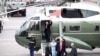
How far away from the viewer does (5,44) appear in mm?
27984

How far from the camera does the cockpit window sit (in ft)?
77.6

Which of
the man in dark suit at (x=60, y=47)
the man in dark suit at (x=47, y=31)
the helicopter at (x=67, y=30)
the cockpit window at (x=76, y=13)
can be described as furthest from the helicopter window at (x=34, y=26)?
the man in dark suit at (x=60, y=47)

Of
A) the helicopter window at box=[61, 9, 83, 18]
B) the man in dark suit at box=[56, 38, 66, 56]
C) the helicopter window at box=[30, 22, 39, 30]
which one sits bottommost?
the man in dark suit at box=[56, 38, 66, 56]

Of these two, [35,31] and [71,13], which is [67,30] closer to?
[35,31]

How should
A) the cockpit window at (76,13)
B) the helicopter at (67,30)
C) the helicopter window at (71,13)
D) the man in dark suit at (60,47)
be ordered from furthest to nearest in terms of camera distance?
1. the helicopter window at (71,13)
2. the cockpit window at (76,13)
3. the helicopter at (67,30)
4. the man in dark suit at (60,47)

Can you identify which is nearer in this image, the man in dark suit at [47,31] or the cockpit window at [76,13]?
the man in dark suit at [47,31]

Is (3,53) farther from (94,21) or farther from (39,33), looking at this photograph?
(94,21)

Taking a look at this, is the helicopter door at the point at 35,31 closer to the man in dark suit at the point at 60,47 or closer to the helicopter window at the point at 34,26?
the helicopter window at the point at 34,26

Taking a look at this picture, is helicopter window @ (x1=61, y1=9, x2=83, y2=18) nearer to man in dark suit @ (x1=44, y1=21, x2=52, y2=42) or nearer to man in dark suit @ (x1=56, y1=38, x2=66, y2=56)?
man in dark suit @ (x1=44, y1=21, x2=52, y2=42)

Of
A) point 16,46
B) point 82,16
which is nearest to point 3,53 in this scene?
point 16,46

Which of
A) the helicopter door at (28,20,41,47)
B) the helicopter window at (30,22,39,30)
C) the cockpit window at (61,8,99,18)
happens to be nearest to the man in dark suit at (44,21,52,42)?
the helicopter door at (28,20,41,47)

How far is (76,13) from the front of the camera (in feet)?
80.3

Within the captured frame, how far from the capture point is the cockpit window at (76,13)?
77.6 ft

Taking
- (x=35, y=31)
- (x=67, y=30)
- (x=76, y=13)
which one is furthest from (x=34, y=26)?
(x=76, y=13)
